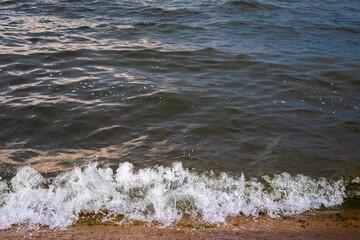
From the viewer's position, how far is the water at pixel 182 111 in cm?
417

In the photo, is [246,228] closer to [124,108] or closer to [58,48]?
[124,108]

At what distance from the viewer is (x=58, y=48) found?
8.59 m

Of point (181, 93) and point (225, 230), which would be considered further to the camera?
point (181, 93)

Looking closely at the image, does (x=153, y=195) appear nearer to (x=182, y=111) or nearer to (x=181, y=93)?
(x=182, y=111)

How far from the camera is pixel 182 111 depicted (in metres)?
6.00

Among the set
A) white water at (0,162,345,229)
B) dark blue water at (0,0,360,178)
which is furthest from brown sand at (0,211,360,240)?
dark blue water at (0,0,360,178)

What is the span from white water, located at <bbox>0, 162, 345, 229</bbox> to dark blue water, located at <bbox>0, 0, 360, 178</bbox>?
24cm

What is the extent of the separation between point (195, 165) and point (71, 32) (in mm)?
6903

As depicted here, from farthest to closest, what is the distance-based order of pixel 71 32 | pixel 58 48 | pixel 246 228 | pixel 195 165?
pixel 71 32, pixel 58 48, pixel 195 165, pixel 246 228

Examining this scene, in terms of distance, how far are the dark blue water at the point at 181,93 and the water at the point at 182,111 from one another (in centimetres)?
3

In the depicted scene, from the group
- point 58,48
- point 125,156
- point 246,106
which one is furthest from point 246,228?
point 58,48

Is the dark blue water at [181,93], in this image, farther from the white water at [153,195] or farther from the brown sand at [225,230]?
the brown sand at [225,230]

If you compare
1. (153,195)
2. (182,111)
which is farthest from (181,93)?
(153,195)

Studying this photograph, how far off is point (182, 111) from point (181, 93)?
601 millimetres
